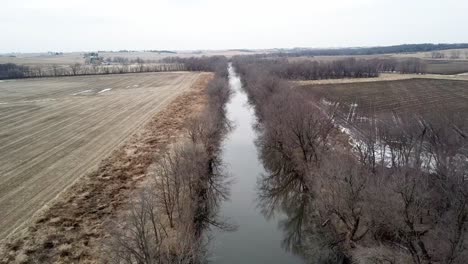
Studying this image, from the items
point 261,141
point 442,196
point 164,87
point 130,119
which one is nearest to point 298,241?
point 442,196

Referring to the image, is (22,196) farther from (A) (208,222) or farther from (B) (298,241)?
(B) (298,241)

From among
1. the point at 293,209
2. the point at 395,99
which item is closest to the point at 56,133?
the point at 293,209

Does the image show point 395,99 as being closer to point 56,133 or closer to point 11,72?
point 56,133

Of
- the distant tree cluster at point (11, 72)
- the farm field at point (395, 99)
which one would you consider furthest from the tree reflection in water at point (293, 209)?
the distant tree cluster at point (11, 72)

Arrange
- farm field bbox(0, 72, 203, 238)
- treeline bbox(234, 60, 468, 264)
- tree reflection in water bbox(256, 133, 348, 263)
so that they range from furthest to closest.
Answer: farm field bbox(0, 72, 203, 238) → tree reflection in water bbox(256, 133, 348, 263) → treeline bbox(234, 60, 468, 264)

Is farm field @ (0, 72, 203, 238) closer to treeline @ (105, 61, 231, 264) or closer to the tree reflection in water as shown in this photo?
treeline @ (105, 61, 231, 264)

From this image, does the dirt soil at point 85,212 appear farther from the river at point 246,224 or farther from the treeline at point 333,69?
the treeline at point 333,69

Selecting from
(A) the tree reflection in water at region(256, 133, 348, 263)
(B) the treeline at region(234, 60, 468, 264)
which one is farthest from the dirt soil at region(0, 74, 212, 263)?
(B) the treeline at region(234, 60, 468, 264)
